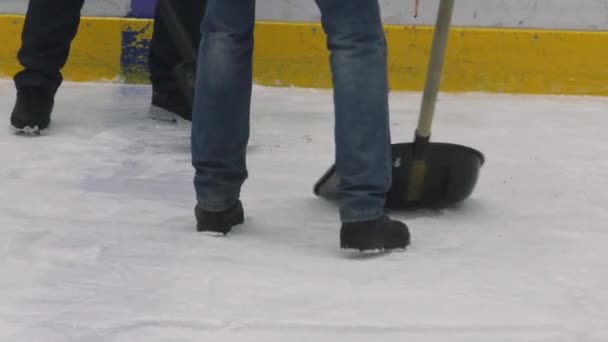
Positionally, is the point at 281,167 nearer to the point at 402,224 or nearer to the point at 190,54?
the point at 190,54

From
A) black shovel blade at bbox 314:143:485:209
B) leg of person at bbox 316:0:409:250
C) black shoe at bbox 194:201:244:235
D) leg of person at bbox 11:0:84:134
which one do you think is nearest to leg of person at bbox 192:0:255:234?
black shoe at bbox 194:201:244:235

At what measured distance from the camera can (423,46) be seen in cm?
393

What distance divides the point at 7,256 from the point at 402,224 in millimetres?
713

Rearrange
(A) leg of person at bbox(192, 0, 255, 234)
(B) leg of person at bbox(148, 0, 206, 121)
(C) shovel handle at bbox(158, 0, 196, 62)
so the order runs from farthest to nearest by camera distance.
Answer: (B) leg of person at bbox(148, 0, 206, 121) < (C) shovel handle at bbox(158, 0, 196, 62) < (A) leg of person at bbox(192, 0, 255, 234)

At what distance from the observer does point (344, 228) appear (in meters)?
2.15

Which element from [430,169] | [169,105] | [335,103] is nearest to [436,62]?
[430,169]

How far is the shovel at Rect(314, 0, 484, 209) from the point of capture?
2396mm

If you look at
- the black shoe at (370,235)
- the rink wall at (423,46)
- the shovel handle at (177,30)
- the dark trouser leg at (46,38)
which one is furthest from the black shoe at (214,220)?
the rink wall at (423,46)

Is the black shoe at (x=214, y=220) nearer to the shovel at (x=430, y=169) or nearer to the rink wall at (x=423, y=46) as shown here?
the shovel at (x=430, y=169)

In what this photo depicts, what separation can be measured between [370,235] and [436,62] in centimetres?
42

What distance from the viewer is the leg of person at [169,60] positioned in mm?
3365

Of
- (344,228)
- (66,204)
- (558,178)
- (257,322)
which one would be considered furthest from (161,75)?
(257,322)

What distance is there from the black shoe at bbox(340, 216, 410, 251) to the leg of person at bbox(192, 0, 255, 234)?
0.84 ft

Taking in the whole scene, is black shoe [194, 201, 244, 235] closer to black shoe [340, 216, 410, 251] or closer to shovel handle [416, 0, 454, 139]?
black shoe [340, 216, 410, 251]
